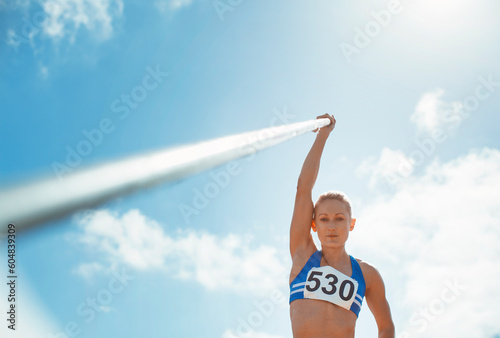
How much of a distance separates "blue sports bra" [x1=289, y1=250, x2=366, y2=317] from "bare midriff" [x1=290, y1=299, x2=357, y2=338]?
0.32ft

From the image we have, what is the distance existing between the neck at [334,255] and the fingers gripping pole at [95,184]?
3.20 meters

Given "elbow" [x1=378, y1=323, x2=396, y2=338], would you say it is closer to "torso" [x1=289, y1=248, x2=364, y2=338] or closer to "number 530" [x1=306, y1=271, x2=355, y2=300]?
"torso" [x1=289, y1=248, x2=364, y2=338]

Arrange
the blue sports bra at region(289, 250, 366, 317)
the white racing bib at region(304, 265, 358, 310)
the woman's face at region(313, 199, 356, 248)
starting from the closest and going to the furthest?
the white racing bib at region(304, 265, 358, 310) → the blue sports bra at region(289, 250, 366, 317) → the woman's face at region(313, 199, 356, 248)

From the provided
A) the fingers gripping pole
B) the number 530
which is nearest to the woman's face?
the number 530

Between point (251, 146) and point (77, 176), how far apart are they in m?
3.07

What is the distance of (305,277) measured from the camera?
548 cm

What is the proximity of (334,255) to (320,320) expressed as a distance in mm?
968

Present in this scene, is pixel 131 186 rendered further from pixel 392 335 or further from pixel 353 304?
pixel 392 335

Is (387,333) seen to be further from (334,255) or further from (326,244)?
(326,244)

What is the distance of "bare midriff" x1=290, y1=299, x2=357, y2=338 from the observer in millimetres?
5012


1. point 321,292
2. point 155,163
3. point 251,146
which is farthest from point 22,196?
point 321,292

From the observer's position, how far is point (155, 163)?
2182mm

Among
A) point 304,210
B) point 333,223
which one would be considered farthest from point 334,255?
point 304,210

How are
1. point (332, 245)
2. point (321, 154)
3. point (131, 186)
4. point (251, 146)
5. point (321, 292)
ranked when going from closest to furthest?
point (131, 186) < point (251, 146) < point (321, 292) < point (332, 245) < point (321, 154)
